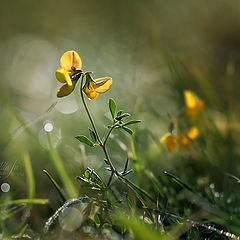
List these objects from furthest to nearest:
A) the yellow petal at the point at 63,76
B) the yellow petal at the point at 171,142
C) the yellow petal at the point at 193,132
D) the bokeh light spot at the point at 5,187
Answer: the yellow petal at the point at 193,132 → the yellow petal at the point at 171,142 → the bokeh light spot at the point at 5,187 → the yellow petal at the point at 63,76

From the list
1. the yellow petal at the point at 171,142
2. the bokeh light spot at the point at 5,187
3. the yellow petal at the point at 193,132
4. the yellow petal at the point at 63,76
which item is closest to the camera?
the yellow petal at the point at 63,76

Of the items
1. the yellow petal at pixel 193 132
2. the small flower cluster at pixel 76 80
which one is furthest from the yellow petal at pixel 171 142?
the small flower cluster at pixel 76 80

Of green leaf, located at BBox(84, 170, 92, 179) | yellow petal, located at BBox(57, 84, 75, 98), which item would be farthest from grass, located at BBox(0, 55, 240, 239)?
yellow petal, located at BBox(57, 84, 75, 98)

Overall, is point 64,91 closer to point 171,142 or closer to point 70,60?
point 70,60

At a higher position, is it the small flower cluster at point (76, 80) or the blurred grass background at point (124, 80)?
the small flower cluster at point (76, 80)

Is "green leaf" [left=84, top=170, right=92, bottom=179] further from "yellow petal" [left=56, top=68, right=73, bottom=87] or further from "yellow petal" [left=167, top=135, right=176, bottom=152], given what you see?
"yellow petal" [left=167, top=135, right=176, bottom=152]

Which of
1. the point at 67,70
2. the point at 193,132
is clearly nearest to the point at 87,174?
the point at 67,70

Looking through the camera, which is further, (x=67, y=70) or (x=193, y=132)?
(x=193, y=132)

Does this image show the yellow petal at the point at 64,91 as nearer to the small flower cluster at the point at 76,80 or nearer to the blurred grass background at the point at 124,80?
the small flower cluster at the point at 76,80
